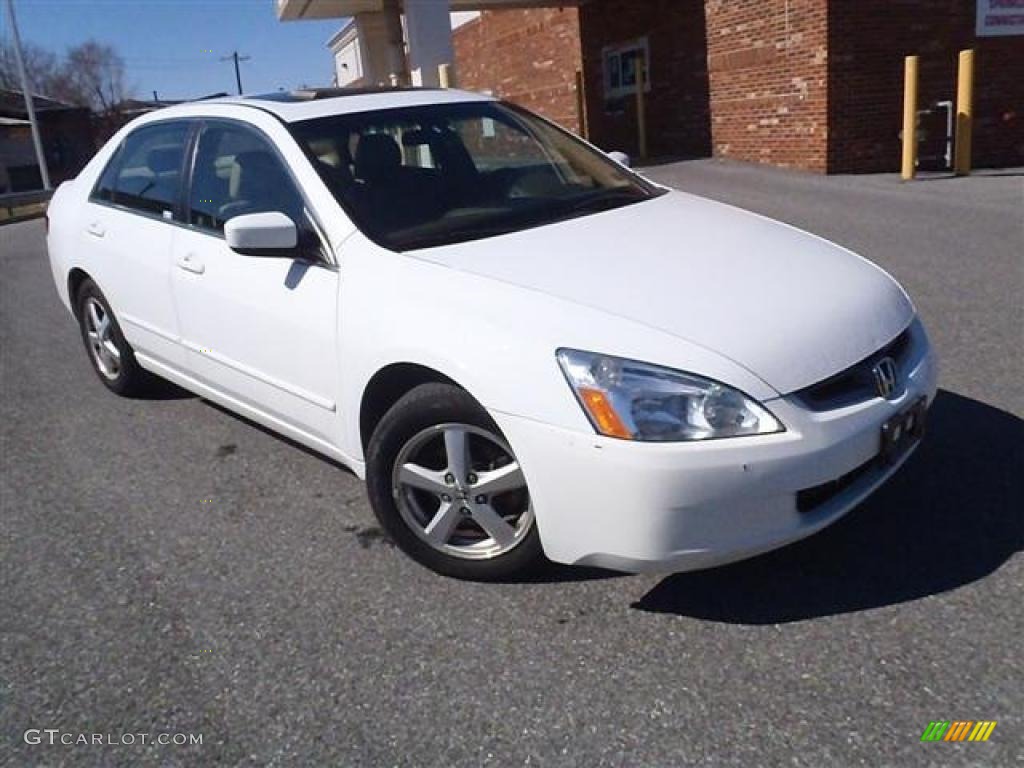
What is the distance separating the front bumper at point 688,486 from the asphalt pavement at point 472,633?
30 cm

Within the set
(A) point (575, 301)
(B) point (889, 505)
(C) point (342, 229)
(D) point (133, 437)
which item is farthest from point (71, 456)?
(B) point (889, 505)

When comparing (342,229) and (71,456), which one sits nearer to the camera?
(342,229)

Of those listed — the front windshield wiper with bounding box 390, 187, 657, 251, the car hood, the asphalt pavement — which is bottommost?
the asphalt pavement

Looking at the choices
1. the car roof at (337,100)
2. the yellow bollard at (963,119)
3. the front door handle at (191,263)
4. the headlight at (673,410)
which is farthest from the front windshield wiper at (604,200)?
the yellow bollard at (963,119)

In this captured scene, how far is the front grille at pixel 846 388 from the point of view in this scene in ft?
8.30

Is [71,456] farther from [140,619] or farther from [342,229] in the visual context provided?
[342,229]

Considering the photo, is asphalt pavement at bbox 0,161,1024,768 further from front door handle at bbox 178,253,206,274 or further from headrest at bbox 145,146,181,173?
headrest at bbox 145,146,181,173

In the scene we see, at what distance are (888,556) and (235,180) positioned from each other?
9.61 ft

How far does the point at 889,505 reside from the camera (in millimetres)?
3230

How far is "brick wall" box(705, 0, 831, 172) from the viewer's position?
12289mm

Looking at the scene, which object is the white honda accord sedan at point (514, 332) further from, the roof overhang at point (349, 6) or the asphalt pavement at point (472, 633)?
the roof overhang at point (349, 6)

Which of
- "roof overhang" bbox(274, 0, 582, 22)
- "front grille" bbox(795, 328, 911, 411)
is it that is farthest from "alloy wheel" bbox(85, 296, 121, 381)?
"roof overhang" bbox(274, 0, 582, 22)

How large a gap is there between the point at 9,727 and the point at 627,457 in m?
1.82

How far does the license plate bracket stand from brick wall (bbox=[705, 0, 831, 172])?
34.5 feet
